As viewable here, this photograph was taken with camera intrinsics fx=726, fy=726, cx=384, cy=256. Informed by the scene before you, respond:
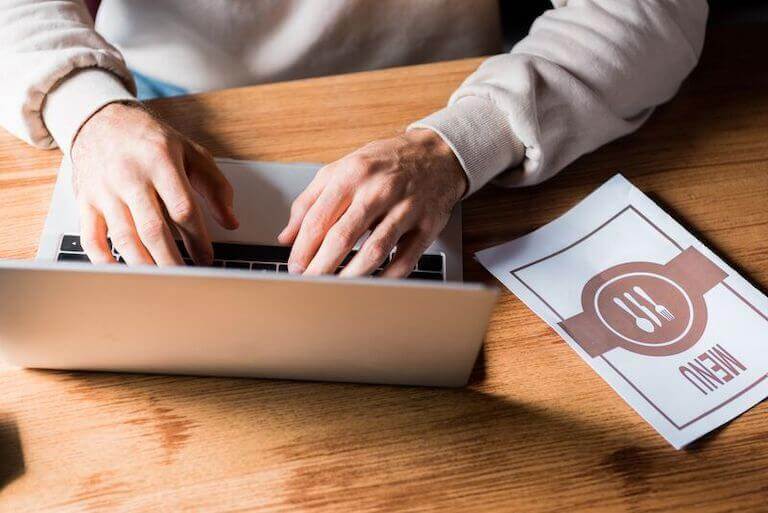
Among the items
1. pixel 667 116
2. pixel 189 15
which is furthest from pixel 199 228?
pixel 667 116

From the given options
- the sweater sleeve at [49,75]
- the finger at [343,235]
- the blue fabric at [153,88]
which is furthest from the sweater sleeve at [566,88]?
the blue fabric at [153,88]

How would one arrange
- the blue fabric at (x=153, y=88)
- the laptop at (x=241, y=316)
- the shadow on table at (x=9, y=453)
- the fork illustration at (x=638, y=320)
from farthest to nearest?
the blue fabric at (x=153, y=88), the fork illustration at (x=638, y=320), the shadow on table at (x=9, y=453), the laptop at (x=241, y=316)

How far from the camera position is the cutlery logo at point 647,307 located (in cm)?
68

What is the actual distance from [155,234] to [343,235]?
0.54 ft

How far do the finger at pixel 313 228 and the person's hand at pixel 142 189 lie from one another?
0.25ft

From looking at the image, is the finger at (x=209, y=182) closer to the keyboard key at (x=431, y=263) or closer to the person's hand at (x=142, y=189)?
the person's hand at (x=142, y=189)

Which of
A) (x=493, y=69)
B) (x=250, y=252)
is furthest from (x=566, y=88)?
(x=250, y=252)

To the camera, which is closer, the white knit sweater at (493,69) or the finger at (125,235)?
the finger at (125,235)

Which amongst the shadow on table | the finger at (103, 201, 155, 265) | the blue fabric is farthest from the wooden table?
the blue fabric

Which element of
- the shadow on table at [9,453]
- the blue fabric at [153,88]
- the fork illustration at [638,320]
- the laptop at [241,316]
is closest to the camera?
the laptop at [241,316]

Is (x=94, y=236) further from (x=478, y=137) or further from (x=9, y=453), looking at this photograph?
(x=478, y=137)

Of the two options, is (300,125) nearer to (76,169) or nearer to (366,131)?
(366,131)

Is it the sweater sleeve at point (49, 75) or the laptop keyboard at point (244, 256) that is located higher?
the sweater sleeve at point (49, 75)

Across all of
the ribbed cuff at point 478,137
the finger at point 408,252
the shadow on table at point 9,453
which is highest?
the ribbed cuff at point 478,137
